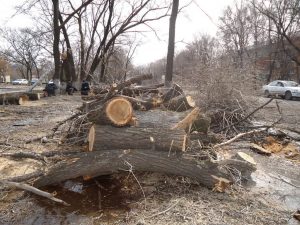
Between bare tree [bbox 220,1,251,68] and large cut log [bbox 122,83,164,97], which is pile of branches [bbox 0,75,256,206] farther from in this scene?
bare tree [bbox 220,1,251,68]

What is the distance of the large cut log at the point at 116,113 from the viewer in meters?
4.95

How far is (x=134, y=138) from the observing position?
484 centimetres

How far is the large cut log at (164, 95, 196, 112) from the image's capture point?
684cm

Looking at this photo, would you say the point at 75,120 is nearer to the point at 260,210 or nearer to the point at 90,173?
the point at 90,173

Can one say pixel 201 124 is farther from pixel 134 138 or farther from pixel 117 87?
pixel 134 138

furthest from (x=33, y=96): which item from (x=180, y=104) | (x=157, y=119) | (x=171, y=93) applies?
(x=157, y=119)

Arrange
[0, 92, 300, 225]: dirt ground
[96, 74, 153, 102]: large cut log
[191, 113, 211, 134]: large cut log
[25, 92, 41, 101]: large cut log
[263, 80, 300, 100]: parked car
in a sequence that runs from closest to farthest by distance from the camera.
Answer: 1. [0, 92, 300, 225]: dirt ground
2. [96, 74, 153, 102]: large cut log
3. [191, 113, 211, 134]: large cut log
4. [25, 92, 41, 101]: large cut log
5. [263, 80, 300, 100]: parked car

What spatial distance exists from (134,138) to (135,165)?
Answer: 1.40 ft

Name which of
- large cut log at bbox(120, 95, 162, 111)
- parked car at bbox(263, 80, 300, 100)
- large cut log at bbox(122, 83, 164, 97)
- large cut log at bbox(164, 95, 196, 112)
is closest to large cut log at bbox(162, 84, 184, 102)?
large cut log at bbox(164, 95, 196, 112)

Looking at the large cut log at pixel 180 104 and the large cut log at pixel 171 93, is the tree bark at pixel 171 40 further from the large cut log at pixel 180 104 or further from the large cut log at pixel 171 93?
the large cut log at pixel 180 104

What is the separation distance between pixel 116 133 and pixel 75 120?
5.68ft

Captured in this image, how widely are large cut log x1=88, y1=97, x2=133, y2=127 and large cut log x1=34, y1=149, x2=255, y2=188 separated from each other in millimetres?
511

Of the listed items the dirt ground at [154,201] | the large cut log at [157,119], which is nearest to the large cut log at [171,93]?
the large cut log at [157,119]

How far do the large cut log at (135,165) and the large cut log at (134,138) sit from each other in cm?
13
